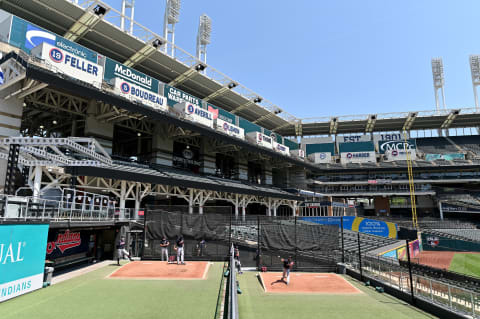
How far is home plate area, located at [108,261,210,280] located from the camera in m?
13.4

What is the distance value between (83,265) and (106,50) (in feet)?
82.0

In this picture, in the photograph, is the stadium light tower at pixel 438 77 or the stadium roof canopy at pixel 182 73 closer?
the stadium roof canopy at pixel 182 73

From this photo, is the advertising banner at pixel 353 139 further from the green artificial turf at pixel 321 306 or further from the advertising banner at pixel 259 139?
the green artificial turf at pixel 321 306

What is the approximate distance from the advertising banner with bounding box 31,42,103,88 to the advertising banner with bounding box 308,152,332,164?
4898 centimetres

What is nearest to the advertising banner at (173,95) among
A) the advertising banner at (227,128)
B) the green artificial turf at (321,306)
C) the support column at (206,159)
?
the advertising banner at (227,128)

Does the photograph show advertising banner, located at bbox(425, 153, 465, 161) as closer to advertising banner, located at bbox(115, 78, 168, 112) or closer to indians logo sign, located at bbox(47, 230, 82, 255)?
advertising banner, located at bbox(115, 78, 168, 112)

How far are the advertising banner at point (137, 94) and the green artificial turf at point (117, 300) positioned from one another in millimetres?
18156

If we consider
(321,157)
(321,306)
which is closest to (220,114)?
(321,157)

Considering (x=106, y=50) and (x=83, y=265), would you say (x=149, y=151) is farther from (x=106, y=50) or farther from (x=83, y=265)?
(x=83, y=265)

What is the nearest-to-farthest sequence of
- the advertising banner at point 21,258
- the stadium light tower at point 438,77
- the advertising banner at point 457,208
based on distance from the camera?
1. the advertising banner at point 21,258
2. the advertising banner at point 457,208
3. the stadium light tower at point 438,77

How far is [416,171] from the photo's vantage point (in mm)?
61656

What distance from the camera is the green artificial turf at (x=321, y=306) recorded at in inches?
354

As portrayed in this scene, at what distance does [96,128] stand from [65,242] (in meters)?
15.3

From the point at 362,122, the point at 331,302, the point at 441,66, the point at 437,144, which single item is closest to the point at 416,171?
the point at 437,144
